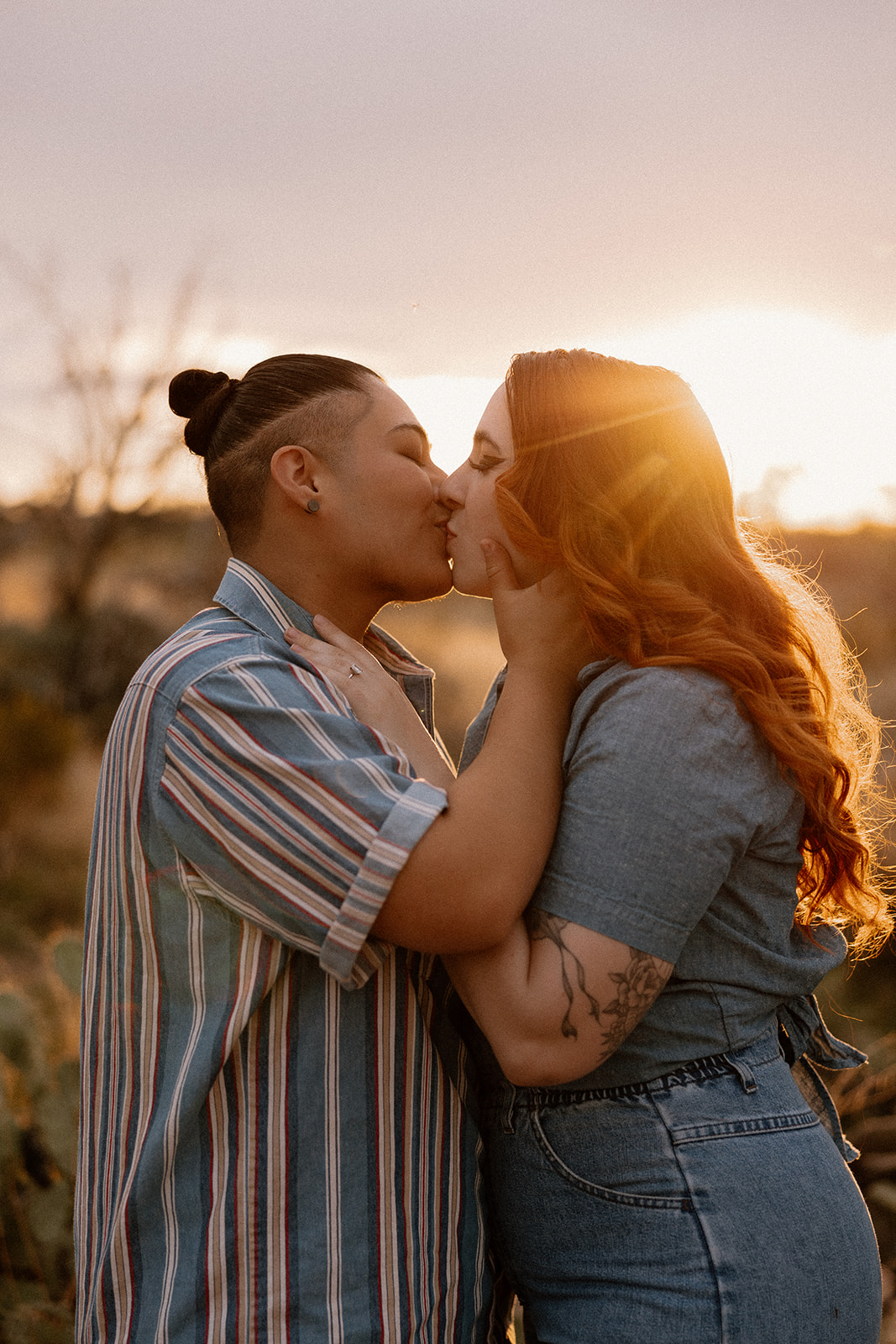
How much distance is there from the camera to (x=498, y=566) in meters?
1.78

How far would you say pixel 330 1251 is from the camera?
4.67 ft

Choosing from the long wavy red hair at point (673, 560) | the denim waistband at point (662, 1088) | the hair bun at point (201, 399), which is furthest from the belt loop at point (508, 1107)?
the hair bun at point (201, 399)

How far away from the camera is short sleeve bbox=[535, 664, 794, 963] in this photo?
1397 millimetres

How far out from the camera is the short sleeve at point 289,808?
1.31m

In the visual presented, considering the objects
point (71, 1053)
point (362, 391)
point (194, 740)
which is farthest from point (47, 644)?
point (194, 740)

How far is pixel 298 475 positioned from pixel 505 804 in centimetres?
91

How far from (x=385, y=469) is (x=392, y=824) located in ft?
3.19

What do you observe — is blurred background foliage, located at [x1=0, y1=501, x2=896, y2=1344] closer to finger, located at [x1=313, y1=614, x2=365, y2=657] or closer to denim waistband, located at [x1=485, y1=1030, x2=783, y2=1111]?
finger, located at [x1=313, y1=614, x2=365, y2=657]

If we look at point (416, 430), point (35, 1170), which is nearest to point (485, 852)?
point (416, 430)

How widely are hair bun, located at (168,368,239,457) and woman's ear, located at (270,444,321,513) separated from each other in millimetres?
302

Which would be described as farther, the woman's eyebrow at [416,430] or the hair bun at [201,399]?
the hair bun at [201,399]

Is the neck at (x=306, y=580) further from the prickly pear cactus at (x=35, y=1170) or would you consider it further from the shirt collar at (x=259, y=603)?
the prickly pear cactus at (x=35, y=1170)

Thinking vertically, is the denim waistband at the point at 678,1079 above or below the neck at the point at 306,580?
below

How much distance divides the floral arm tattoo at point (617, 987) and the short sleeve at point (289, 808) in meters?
0.27
